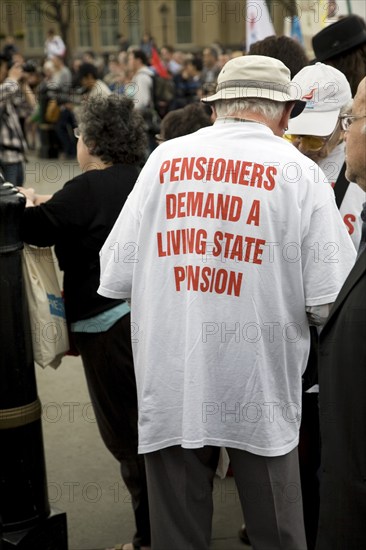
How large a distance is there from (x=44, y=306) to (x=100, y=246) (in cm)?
31

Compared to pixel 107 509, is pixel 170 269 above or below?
above

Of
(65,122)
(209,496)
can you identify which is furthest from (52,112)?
(209,496)

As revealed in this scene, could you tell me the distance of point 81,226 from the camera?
3242 millimetres

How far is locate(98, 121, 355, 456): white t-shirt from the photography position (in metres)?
2.54

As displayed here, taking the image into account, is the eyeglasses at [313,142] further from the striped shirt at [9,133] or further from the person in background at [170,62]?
the person in background at [170,62]

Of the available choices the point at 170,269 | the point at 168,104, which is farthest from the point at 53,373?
the point at 168,104

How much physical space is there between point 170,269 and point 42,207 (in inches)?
32.2

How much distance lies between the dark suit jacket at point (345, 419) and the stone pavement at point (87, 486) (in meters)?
1.54

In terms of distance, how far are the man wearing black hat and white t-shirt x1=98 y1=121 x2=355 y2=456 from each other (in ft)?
5.04

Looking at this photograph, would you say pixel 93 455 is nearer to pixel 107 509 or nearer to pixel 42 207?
pixel 107 509

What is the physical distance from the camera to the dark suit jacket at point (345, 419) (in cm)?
200

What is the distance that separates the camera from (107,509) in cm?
389

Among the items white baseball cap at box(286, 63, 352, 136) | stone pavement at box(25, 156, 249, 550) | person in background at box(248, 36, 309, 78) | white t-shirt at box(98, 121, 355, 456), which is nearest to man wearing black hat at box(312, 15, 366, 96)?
person in background at box(248, 36, 309, 78)

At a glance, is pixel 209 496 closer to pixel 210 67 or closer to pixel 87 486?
pixel 87 486
